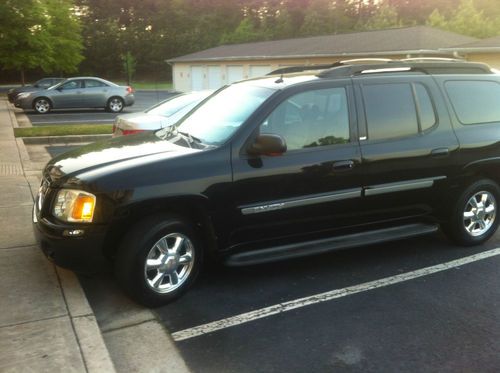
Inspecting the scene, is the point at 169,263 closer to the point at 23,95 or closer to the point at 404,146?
the point at 404,146

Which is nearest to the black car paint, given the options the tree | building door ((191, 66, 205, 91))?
the tree

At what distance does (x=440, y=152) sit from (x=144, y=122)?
15.4ft

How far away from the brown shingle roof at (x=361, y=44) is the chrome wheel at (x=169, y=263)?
20.2 meters

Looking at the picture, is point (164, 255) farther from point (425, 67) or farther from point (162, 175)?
point (425, 67)

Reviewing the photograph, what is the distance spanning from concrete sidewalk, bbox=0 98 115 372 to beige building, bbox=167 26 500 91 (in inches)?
703

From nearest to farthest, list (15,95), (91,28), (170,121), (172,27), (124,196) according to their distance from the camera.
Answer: (124,196) < (170,121) < (15,95) < (91,28) < (172,27)

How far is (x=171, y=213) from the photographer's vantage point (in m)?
4.17

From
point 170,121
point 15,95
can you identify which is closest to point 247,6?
point 15,95

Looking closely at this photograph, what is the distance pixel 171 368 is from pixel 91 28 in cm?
6502

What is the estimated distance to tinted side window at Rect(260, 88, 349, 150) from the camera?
454 centimetres

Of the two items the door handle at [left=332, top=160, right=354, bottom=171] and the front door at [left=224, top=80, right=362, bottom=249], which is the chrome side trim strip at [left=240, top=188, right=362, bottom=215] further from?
the door handle at [left=332, top=160, right=354, bottom=171]

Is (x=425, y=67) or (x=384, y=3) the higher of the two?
(x=384, y=3)

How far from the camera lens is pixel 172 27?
68250 millimetres

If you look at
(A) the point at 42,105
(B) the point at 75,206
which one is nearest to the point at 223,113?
(B) the point at 75,206
